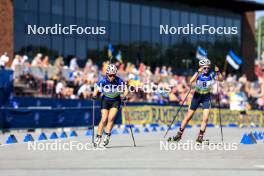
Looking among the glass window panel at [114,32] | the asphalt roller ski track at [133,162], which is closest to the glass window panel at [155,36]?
the glass window panel at [114,32]

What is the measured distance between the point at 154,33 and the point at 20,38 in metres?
14.4

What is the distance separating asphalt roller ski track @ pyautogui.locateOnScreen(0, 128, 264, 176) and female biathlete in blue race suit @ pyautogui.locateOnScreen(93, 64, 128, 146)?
1.72ft

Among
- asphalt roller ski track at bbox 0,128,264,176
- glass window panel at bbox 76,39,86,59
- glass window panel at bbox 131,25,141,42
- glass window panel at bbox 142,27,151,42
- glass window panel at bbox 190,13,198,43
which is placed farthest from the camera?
glass window panel at bbox 190,13,198,43

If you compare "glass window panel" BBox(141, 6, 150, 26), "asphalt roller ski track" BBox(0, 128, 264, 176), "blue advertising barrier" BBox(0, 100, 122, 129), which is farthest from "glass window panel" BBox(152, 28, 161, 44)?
"asphalt roller ski track" BBox(0, 128, 264, 176)

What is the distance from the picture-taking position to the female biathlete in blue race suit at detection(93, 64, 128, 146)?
55.9 ft

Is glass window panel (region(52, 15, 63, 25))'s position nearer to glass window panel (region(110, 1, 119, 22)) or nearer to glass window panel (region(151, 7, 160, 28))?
glass window panel (region(110, 1, 119, 22))

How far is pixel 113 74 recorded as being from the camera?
17.0m

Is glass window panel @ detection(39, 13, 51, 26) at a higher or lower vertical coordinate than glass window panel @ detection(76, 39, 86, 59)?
higher

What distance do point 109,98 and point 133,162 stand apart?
4482mm

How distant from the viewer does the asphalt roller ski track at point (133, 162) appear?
11.4 m

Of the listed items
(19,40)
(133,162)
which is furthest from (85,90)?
(133,162)

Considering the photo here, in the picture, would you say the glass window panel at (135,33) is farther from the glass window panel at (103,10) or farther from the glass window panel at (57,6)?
the glass window panel at (57,6)

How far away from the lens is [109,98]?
56.9 ft

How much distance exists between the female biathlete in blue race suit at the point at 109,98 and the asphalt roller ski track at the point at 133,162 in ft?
1.72
